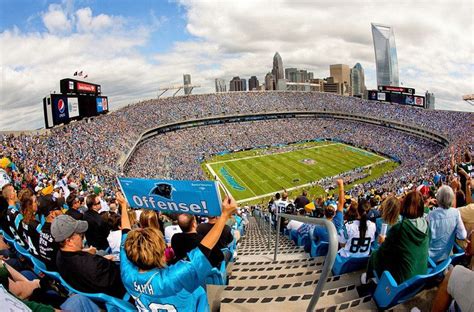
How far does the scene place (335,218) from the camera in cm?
640

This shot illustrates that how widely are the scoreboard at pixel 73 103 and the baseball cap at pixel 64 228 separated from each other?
38991 millimetres

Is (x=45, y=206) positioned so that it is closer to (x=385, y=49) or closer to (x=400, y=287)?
(x=400, y=287)

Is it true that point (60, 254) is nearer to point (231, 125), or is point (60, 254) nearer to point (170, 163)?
point (170, 163)

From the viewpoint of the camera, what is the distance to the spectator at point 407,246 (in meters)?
3.94

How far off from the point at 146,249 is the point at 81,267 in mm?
1137

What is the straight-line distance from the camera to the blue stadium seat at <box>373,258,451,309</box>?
357 centimetres

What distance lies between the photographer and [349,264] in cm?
562

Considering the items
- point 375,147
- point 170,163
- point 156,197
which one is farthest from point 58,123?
point 375,147

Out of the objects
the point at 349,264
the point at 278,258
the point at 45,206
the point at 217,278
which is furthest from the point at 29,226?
the point at 349,264

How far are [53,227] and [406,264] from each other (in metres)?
4.30

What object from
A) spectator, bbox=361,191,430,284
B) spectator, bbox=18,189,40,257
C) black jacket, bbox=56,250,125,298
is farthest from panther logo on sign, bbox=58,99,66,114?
spectator, bbox=361,191,430,284

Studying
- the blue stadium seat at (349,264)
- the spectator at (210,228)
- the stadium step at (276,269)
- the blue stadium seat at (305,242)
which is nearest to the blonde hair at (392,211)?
the blue stadium seat at (349,264)

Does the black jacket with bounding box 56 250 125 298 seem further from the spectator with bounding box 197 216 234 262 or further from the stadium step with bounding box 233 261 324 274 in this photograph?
the stadium step with bounding box 233 261 324 274

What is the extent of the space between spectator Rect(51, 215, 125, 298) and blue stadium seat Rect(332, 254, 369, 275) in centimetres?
375
